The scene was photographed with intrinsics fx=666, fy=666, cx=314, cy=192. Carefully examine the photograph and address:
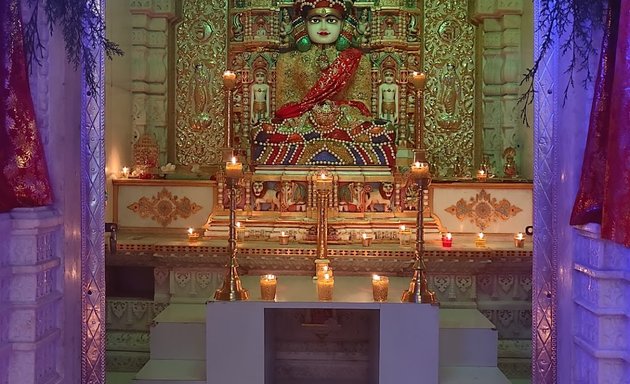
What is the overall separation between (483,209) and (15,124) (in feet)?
13.9

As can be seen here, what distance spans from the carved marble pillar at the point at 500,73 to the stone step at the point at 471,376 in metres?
4.06

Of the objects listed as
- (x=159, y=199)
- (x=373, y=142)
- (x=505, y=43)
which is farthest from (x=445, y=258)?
→ (x=505, y=43)

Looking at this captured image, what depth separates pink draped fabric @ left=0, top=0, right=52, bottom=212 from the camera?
2.77m

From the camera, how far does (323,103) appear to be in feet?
23.5

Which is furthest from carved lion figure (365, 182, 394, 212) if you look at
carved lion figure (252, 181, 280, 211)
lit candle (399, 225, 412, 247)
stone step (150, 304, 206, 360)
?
stone step (150, 304, 206, 360)

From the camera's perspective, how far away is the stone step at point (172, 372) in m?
3.53

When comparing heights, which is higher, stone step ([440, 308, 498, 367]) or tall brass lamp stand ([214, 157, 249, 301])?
tall brass lamp stand ([214, 157, 249, 301])

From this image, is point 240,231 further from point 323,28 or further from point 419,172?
point 323,28

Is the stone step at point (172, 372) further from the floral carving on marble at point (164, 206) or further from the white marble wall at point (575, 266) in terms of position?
the floral carving on marble at point (164, 206)

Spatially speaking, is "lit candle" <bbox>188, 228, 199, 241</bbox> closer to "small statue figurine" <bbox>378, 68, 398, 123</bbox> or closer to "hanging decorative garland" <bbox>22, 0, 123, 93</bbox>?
"hanging decorative garland" <bbox>22, 0, 123, 93</bbox>

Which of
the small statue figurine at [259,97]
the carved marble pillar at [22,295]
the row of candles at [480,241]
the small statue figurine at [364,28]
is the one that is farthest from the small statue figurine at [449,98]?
the carved marble pillar at [22,295]

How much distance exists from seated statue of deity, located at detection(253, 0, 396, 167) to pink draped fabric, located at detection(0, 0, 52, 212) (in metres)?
3.52

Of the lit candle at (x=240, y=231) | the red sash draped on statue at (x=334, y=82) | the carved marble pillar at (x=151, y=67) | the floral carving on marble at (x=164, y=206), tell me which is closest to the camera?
the lit candle at (x=240, y=231)

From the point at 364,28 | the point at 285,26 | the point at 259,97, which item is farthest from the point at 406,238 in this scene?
→ the point at 285,26
